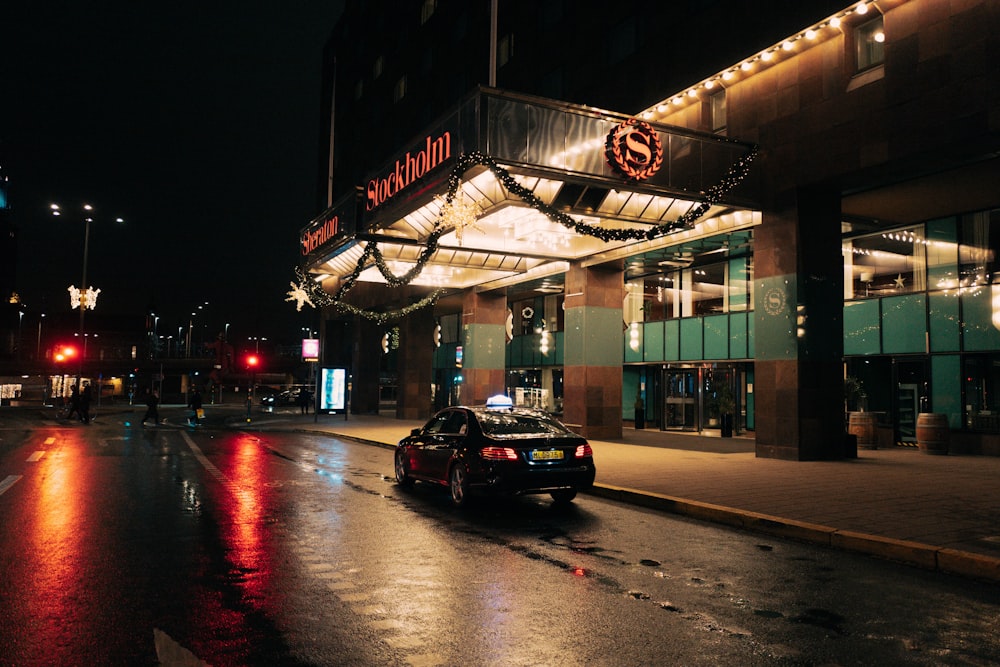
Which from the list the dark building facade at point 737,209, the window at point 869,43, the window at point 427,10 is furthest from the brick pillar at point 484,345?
the window at point 869,43

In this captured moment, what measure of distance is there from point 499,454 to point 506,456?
0.35 ft

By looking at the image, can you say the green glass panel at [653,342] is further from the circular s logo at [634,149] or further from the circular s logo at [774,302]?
the circular s logo at [634,149]

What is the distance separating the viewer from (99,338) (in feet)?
458

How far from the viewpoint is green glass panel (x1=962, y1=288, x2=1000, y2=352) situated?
18.8m

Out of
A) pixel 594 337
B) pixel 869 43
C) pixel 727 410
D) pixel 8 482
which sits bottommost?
pixel 8 482

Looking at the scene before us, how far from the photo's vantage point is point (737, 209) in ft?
60.3

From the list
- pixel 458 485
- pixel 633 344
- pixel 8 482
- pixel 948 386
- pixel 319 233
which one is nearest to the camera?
pixel 458 485

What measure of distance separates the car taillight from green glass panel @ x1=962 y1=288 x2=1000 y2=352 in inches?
573

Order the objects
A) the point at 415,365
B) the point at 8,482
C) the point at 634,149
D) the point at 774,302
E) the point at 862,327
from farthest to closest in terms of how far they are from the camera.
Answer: the point at 415,365
the point at 862,327
the point at 774,302
the point at 634,149
the point at 8,482

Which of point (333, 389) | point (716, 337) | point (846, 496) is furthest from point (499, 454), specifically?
point (333, 389)

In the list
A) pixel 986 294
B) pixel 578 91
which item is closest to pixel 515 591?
pixel 986 294

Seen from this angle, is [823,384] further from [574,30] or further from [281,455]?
[574,30]

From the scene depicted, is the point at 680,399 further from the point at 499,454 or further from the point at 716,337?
the point at 499,454

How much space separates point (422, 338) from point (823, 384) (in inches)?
995
